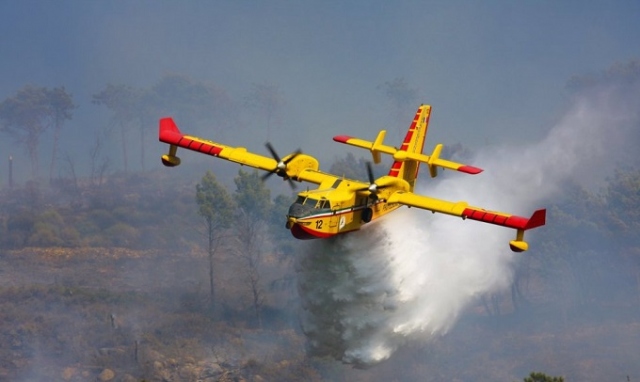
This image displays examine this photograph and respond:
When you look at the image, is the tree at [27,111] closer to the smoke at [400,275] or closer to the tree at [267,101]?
the tree at [267,101]

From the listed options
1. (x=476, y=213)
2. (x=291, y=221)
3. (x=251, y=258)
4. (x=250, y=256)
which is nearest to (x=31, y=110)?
(x=251, y=258)

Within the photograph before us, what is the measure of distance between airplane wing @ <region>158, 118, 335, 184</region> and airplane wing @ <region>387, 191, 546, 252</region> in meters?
3.56

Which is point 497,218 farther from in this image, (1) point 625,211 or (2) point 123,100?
(2) point 123,100

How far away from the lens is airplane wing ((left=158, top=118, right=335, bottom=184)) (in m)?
42.0

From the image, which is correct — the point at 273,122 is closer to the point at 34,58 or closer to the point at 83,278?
the point at 34,58

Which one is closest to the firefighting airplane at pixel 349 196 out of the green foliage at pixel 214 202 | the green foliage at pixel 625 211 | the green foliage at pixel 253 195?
the green foliage at pixel 214 202

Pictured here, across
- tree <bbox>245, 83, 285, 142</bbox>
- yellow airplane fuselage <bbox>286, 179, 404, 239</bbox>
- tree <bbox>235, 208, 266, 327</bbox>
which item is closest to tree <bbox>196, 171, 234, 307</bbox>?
tree <bbox>235, 208, 266, 327</bbox>

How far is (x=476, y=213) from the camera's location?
3919 cm

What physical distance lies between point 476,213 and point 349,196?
558 centimetres

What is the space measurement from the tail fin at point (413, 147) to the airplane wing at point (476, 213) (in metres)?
3.83

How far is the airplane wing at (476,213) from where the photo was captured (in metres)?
37.6

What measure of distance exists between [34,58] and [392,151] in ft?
399

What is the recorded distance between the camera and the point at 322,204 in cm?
3744

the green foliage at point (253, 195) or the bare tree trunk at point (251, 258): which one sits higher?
the green foliage at point (253, 195)
